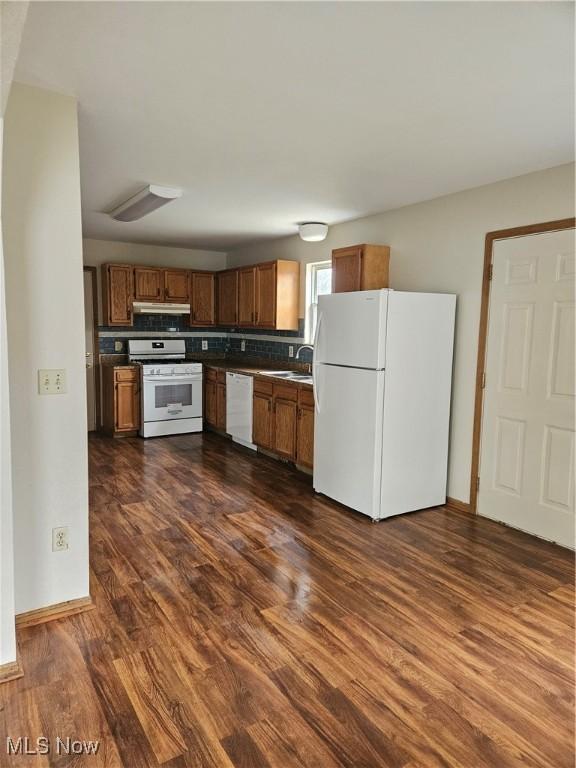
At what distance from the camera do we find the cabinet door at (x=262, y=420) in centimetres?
520

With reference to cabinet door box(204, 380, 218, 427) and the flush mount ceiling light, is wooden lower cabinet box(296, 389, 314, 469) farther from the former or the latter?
cabinet door box(204, 380, 218, 427)

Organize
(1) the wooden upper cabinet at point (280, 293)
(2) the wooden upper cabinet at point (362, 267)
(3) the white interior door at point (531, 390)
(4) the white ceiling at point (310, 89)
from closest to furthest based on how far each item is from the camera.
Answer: (4) the white ceiling at point (310, 89) < (3) the white interior door at point (531, 390) < (2) the wooden upper cabinet at point (362, 267) < (1) the wooden upper cabinet at point (280, 293)

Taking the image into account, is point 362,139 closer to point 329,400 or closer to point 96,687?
point 329,400

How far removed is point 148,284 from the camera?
641 centimetres

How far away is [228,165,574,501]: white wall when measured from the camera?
3301 mm

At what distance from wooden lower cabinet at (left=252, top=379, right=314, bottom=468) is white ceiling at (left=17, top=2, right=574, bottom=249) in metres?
1.88

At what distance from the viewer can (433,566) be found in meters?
3.01

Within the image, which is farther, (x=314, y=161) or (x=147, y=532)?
(x=147, y=532)

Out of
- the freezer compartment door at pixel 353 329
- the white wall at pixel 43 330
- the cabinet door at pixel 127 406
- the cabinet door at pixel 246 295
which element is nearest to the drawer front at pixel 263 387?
the cabinet door at pixel 246 295

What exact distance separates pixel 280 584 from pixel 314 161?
2.52 metres

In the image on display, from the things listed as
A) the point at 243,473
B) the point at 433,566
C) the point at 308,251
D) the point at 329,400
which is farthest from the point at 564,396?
the point at 308,251

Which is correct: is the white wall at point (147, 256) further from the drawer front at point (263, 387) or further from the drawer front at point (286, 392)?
the drawer front at point (286, 392)

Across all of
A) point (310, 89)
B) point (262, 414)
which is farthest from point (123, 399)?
point (310, 89)

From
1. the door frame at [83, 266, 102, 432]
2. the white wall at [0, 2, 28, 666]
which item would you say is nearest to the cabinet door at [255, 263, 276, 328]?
Result: the door frame at [83, 266, 102, 432]
